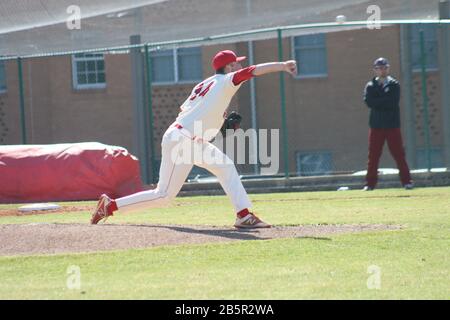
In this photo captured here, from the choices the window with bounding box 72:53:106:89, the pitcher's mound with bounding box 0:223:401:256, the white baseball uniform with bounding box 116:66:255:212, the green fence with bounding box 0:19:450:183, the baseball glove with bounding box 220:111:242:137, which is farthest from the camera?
the window with bounding box 72:53:106:89

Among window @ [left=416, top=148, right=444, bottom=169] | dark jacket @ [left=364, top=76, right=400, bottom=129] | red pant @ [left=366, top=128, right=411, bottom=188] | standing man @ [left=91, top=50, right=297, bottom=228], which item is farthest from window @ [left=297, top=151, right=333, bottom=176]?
standing man @ [left=91, top=50, right=297, bottom=228]

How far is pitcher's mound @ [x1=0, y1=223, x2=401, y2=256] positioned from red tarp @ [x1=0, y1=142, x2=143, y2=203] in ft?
24.4

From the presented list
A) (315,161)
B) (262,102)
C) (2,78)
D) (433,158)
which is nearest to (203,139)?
(433,158)

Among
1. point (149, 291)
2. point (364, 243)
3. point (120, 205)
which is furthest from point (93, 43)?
point (149, 291)

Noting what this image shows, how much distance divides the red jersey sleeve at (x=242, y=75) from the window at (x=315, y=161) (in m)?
15.6

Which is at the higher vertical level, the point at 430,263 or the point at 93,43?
the point at 93,43

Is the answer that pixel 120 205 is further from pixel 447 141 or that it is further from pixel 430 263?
pixel 447 141

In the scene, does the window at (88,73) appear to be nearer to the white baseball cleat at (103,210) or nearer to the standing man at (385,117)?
the standing man at (385,117)

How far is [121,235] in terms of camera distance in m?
11.9

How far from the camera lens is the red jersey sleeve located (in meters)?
11.8

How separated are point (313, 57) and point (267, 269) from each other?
20.4 meters

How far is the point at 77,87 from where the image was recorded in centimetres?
3197

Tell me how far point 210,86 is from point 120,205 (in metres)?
1.77

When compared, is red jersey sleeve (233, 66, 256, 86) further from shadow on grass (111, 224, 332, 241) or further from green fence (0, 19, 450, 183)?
green fence (0, 19, 450, 183)
